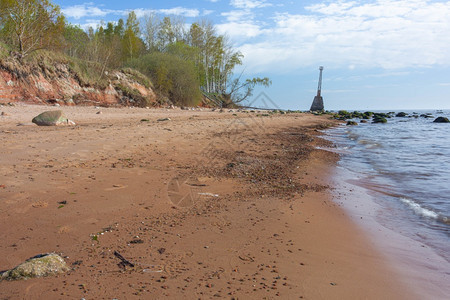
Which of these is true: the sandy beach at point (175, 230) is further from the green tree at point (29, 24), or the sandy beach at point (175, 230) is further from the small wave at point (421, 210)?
the green tree at point (29, 24)

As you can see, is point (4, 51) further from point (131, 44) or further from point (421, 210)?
point (131, 44)

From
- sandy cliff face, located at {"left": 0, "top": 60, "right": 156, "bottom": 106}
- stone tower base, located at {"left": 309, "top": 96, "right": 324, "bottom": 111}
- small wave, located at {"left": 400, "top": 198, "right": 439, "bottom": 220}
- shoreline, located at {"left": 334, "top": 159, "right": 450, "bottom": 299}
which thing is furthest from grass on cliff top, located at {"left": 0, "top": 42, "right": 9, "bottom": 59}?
stone tower base, located at {"left": 309, "top": 96, "right": 324, "bottom": 111}

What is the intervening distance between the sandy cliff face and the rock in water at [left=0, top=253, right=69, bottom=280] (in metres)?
14.3

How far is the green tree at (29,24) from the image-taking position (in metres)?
15.2

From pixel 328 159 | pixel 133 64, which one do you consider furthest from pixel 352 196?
pixel 133 64

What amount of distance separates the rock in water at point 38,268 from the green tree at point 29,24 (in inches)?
643

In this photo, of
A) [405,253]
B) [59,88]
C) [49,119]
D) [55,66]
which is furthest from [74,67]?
[405,253]

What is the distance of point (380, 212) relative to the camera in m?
4.11

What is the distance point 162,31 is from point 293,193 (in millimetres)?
38614

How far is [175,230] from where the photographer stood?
284 cm

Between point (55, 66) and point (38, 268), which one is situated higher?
point (55, 66)

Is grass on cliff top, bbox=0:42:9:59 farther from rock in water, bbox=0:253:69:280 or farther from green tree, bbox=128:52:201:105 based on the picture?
rock in water, bbox=0:253:69:280

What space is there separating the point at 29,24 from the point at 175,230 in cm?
1798

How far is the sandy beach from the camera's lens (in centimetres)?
200
